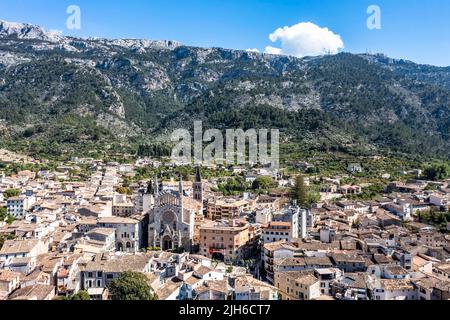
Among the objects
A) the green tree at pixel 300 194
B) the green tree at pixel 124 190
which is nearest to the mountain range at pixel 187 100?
the green tree at pixel 124 190

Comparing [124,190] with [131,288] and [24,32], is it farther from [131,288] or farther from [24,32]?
[24,32]

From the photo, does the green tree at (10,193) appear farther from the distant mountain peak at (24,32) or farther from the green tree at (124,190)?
the distant mountain peak at (24,32)

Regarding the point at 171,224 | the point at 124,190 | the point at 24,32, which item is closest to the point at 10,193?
the point at 124,190

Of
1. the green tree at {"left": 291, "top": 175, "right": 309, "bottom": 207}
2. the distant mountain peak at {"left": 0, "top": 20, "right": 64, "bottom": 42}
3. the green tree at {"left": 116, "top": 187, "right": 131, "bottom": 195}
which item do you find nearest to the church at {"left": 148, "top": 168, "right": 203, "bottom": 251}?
the green tree at {"left": 291, "top": 175, "right": 309, "bottom": 207}

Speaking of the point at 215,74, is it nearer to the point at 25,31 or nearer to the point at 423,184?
the point at 25,31

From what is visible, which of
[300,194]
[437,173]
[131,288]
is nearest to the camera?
[131,288]

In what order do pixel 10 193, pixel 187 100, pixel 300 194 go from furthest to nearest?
1. pixel 187 100
2. pixel 300 194
3. pixel 10 193

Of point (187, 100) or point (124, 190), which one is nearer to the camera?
point (124, 190)
